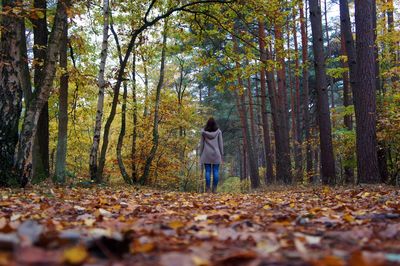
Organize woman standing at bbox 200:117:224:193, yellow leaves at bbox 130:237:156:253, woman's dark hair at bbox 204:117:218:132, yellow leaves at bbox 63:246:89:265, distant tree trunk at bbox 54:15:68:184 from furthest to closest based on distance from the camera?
distant tree trunk at bbox 54:15:68:184, woman's dark hair at bbox 204:117:218:132, woman standing at bbox 200:117:224:193, yellow leaves at bbox 130:237:156:253, yellow leaves at bbox 63:246:89:265

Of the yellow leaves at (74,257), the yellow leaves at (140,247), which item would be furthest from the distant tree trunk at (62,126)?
the yellow leaves at (74,257)

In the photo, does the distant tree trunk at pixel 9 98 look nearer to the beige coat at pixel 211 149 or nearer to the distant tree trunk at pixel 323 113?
the beige coat at pixel 211 149

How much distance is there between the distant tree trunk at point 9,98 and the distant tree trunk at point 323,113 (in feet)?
26.4

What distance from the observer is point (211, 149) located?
1035 cm

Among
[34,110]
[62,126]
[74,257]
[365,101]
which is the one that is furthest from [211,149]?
[74,257]

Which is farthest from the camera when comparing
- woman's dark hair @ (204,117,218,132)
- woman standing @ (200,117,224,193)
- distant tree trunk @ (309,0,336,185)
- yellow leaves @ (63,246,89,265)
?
distant tree trunk @ (309,0,336,185)

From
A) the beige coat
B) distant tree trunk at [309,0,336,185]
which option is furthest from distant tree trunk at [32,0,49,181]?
distant tree trunk at [309,0,336,185]

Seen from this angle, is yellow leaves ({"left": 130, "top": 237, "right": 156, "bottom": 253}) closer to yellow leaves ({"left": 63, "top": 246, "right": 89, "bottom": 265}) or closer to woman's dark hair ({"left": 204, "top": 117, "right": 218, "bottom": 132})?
yellow leaves ({"left": 63, "top": 246, "right": 89, "bottom": 265})

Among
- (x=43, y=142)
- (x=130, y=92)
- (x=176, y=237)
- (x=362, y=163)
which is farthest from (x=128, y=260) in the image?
(x=130, y=92)

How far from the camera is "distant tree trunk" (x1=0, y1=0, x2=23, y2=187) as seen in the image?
6.61 metres

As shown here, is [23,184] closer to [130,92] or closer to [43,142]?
[43,142]

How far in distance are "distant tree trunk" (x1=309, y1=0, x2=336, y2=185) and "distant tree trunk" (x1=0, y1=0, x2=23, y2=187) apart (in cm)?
805

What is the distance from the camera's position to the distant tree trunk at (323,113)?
37.6 ft

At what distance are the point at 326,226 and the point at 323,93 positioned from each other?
9431mm
